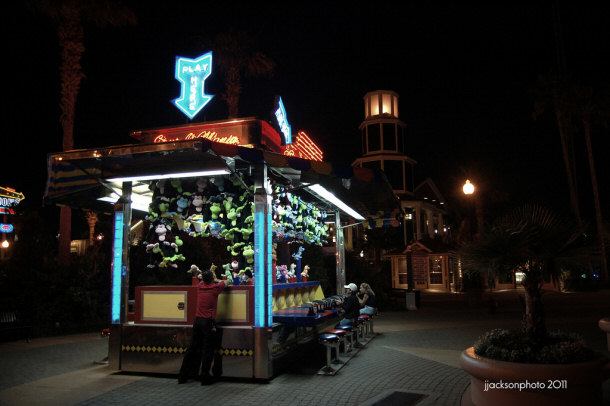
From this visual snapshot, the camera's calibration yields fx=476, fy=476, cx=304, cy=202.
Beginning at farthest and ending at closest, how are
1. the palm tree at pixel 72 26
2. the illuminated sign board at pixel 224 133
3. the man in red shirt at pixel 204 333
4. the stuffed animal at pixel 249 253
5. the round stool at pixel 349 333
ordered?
1. the palm tree at pixel 72 26
2. the round stool at pixel 349 333
3. the stuffed animal at pixel 249 253
4. the illuminated sign board at pixel 224 133
5. the man in red shirt at pixel 204 333

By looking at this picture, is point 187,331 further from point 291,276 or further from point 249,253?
point 291,276

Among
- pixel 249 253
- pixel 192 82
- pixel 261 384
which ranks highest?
pixel 192 82

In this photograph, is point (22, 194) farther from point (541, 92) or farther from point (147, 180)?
point (541, 92)

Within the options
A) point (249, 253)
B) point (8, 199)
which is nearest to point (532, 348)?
point (249, 253)

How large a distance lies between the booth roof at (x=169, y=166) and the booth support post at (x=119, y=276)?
0.69 metres

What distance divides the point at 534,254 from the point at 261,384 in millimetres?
4512

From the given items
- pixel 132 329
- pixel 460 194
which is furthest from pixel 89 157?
pixel 460 194

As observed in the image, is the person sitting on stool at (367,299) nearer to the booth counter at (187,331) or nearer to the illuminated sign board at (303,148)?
the booth counter at (187,331)

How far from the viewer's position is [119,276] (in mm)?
8984

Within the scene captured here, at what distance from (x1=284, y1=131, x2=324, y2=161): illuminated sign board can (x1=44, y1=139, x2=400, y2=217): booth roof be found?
3.20ft

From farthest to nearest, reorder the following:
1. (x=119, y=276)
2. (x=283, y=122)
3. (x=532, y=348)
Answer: (x=283, y=122)
(x=119, y=276)
(x=532, y=348)

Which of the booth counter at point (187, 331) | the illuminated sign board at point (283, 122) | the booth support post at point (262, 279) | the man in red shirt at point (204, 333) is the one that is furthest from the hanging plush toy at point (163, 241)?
the illuminated sign board at point (283, 122)

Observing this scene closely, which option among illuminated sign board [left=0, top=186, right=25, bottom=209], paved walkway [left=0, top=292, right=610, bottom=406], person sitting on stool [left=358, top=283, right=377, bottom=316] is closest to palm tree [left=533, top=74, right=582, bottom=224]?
paved walkway [left=0, top=292, right=610, bottom=406]

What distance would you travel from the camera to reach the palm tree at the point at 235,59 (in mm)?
25281
